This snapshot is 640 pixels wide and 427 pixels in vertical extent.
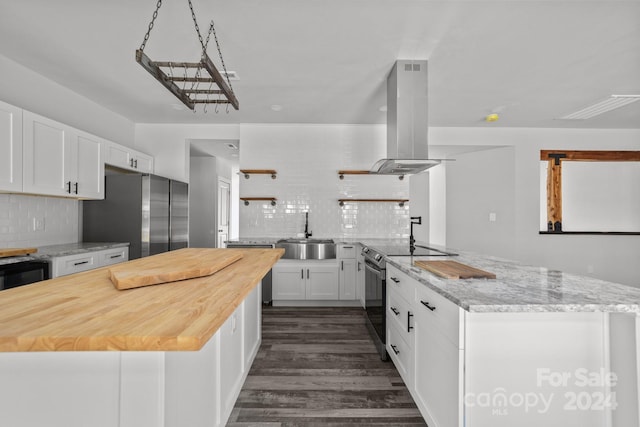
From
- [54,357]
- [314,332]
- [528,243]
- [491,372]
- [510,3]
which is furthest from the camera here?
[528,243]

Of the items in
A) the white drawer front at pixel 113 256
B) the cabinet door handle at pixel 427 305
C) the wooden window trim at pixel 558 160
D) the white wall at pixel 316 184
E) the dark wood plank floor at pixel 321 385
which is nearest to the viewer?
the cabinet door handle at pixel 427 305

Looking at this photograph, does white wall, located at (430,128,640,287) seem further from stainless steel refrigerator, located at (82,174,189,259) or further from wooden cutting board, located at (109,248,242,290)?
wooden cutting board, located at (109,248,242,290)

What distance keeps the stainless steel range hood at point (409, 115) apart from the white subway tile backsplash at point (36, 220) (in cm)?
360

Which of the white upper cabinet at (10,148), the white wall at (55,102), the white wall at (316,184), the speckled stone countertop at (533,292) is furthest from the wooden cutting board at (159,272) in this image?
the white wall at (316,184)

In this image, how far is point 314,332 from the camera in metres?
3.19

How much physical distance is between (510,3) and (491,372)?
234 cm

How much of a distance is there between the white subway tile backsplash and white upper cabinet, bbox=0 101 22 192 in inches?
18.7

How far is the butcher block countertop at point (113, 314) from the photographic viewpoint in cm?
70

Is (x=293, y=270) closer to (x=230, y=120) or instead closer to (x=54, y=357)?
(x=230, y=120)

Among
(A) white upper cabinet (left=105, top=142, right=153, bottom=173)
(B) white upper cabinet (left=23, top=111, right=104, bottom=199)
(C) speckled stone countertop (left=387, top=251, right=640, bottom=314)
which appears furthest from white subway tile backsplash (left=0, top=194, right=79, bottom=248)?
(C) speckled stone countertop (left=387, top=251, right=640, bottom=314)

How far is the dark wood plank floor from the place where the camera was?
1.86 meters

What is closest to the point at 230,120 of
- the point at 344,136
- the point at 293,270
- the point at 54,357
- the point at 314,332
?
the point at 344,136

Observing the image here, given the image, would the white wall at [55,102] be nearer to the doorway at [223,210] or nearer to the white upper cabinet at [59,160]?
the white upper cabinet at [59,160]

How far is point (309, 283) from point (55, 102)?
12.1 feet
